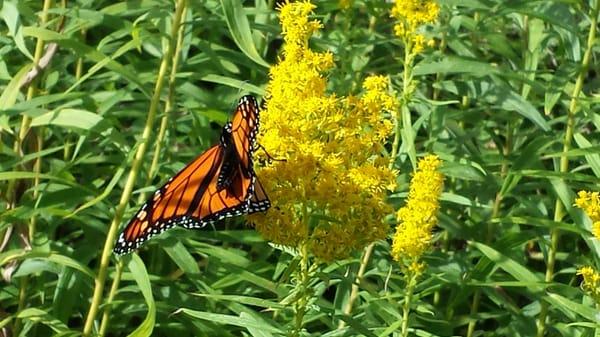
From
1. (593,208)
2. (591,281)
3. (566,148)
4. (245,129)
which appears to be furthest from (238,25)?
(566,148)

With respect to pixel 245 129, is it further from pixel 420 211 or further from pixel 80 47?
pixel 80 47

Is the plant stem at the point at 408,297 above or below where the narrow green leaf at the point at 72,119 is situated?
below

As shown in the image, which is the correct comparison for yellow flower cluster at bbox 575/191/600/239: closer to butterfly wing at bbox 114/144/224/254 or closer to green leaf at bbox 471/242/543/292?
green leaf at bbox 471/242/543/292

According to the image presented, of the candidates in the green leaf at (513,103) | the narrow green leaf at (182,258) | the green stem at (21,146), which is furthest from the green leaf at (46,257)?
the green leaf at (513,103)

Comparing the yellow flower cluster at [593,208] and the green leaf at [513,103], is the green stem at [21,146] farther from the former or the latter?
the yellow flower cluster at [593,208]

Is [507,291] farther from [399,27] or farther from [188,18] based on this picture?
[188,18]

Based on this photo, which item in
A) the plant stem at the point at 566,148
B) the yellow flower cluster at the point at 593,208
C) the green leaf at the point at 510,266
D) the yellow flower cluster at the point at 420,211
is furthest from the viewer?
the plant stem at the point at 566,148

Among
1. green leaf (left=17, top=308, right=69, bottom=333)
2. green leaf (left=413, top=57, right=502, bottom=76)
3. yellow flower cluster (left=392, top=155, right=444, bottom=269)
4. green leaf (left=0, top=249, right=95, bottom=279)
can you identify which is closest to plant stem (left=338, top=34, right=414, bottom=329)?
green leaf (left=413, top=57, right=502, bottom=76)

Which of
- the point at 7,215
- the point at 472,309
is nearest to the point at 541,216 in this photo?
the point at 472,309
